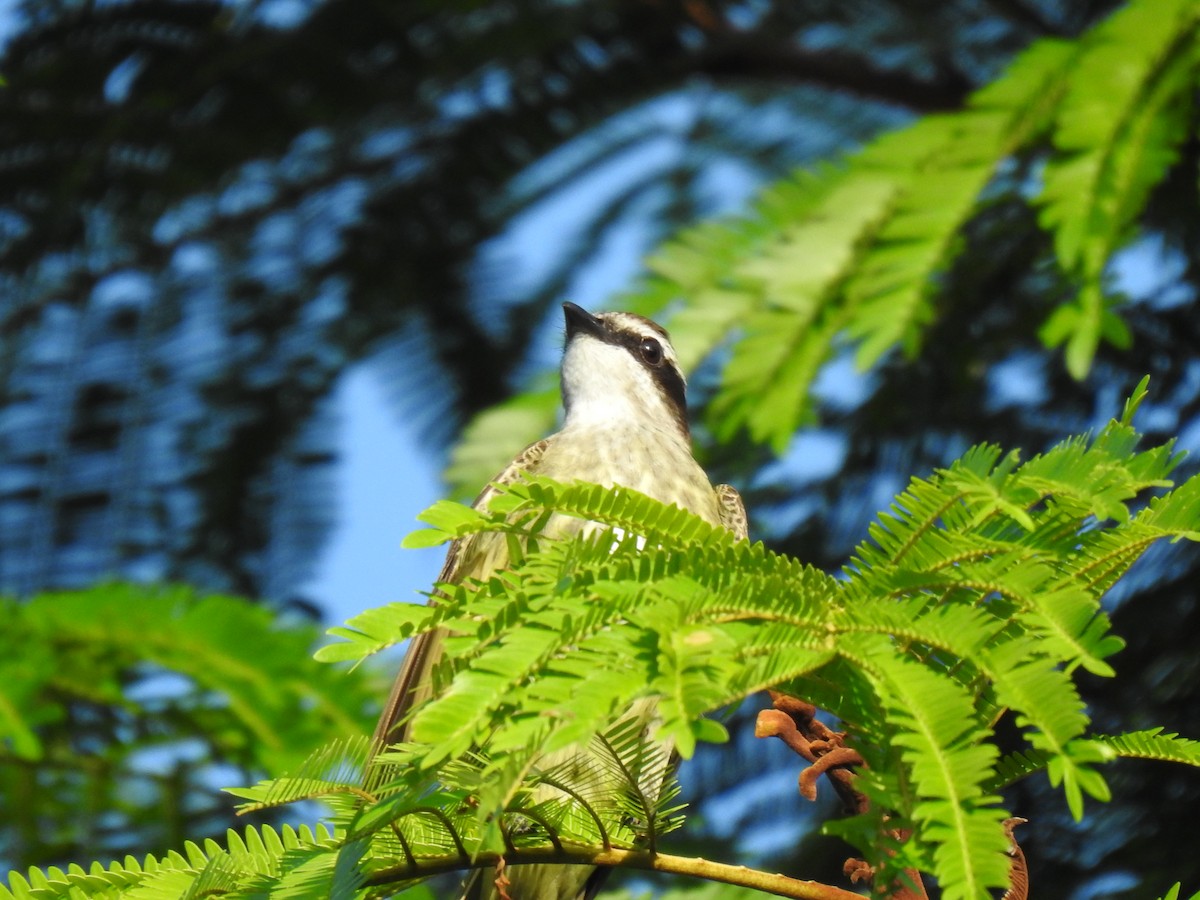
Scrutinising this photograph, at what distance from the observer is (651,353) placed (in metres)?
5.61

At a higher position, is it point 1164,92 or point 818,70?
point 818,70

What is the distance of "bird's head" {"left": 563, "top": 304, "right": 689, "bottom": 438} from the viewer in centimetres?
529

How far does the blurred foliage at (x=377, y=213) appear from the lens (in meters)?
4.67

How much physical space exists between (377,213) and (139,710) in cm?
229

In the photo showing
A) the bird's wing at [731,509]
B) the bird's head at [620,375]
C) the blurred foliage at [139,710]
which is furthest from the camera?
the bird's head at [620,375]

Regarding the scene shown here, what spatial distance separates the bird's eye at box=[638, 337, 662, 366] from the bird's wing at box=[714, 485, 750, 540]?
3.11ft

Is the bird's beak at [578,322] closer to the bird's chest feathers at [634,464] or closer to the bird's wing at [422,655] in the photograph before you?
the bird's chest feathers at [634,464]

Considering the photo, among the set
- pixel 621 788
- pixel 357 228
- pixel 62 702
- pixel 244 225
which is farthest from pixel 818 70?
pixel 621 788

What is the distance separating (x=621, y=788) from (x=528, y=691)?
1.60 ft

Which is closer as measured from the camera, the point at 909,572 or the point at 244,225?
Answer: the point at 909,572

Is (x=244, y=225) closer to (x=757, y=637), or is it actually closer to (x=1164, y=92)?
(x=1164, y=92)

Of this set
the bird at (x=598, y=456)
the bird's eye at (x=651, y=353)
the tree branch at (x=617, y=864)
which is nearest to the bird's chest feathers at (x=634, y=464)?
the bird at (x=598, y=456)

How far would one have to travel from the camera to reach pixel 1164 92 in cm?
313

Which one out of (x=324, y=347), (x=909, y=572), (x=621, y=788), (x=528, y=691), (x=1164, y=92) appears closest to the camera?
(x=528, y=691)
